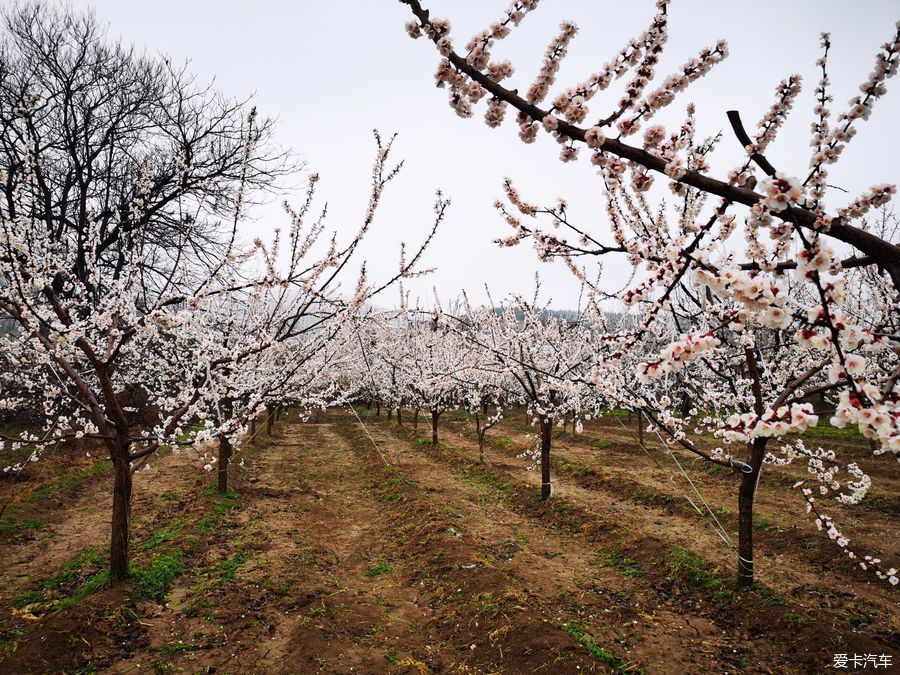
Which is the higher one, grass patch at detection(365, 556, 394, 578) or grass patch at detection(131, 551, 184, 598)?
grass patch at detection(131, 551, 184, 598)

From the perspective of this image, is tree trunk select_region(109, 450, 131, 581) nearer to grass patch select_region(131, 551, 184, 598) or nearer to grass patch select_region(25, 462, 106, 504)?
grass patch select_region(131, 551, 184, 598)

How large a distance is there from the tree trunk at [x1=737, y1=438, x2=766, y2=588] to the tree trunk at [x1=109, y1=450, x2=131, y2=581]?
26.7 feet

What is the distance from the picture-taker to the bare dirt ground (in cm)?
484

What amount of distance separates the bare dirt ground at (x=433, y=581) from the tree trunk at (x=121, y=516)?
0.34 m

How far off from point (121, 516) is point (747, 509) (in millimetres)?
8465

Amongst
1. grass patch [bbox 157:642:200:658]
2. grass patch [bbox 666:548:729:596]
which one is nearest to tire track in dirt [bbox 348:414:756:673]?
grass patch [bbox 666:548:729:596]

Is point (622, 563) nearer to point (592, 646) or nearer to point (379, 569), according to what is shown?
point (592, 646)

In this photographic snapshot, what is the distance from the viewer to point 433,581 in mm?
6727

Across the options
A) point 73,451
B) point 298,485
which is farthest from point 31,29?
point 298,485

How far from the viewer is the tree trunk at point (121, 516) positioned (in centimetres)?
565

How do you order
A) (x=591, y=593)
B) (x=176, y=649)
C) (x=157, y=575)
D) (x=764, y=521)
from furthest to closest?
1. (x=764, y=521)
2. (x=591, y=593)
3. (x=157, y=575)
4. (x=176, y=649)

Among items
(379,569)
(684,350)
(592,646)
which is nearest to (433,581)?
(379,569)

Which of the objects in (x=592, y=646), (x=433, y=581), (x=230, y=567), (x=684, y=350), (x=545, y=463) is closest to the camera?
(x=684, y=350)

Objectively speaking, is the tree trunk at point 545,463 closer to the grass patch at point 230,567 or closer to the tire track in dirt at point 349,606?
the tire track in dirt at point 349,606
